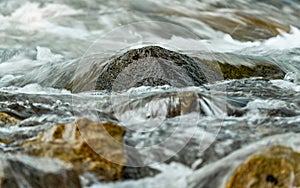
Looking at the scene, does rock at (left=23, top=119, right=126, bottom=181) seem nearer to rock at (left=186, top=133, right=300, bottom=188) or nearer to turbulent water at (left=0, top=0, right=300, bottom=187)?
turbulent water at (left=0, top=0, right=300, bottom=187)

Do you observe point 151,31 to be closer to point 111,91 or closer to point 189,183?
point 111,91

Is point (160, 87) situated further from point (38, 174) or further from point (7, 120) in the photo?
point (38, 174)

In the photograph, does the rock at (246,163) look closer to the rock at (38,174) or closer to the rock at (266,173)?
the rock at (266,173)

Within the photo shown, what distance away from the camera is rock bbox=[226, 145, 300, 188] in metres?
2.92

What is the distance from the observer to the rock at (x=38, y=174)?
319 centimetres

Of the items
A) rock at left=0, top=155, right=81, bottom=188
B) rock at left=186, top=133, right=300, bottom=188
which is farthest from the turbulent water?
rock at left=0, top=155, right=81, bottom=188

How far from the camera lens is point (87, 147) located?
3295 mm

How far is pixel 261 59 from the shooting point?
841 cm

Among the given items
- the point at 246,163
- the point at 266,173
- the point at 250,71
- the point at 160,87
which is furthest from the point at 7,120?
the point at 250,71

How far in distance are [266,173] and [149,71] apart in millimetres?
3392

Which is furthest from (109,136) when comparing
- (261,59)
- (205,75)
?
(261,59)

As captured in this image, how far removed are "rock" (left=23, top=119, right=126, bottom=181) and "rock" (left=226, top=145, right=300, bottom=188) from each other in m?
0.81

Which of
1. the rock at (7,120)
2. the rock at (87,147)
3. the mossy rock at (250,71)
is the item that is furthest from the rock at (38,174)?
the mossy rock at (250,71)

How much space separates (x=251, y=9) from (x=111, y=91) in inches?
307
